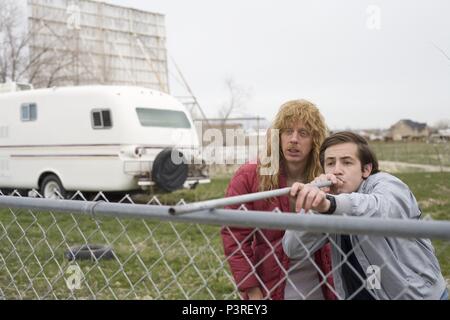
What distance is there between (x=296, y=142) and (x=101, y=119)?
8367 millimetres

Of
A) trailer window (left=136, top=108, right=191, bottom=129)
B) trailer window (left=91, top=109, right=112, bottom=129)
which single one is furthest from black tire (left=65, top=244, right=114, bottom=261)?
trailer window (left=136, top=108, right=191, bottom=129)

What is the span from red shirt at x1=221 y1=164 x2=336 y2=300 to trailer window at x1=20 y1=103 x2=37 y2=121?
959cm

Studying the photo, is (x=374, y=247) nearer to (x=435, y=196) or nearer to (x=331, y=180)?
(x=331, y=180)

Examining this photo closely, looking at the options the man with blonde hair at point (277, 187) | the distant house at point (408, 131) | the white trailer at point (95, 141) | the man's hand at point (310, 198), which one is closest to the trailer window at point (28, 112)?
the white trailer at point (95, 141)

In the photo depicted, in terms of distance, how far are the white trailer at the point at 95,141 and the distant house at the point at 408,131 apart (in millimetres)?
24078

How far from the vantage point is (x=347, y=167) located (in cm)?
201

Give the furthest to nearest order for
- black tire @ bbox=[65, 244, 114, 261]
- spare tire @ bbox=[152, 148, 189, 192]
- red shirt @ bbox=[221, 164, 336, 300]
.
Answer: spare tire @ bbox=[152, 148, 189, 192]
black tire @ bbox=[65, 244, 114, 261]
red shirt @ bbox=[221, 164, 336, 300]

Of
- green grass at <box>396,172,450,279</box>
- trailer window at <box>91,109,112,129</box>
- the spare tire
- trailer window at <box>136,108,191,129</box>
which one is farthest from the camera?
trailer window at <box>136,108,191,129</box>

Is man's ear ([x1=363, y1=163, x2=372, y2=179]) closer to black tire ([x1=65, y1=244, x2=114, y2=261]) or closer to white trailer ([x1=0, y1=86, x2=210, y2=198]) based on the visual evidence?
black tire ([x1=65, y1=244, x2=114, y2=261])

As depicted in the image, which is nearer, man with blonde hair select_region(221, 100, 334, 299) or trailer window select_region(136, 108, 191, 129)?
man with blonde hair select_region(221, 100, 334, 299)

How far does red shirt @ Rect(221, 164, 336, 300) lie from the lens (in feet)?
7.18

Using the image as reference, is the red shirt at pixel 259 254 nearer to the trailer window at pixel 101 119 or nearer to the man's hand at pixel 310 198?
the man's hand at pixel 310 198

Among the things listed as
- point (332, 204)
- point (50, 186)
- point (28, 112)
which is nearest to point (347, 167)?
point (332, 204)

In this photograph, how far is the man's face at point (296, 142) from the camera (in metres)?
2.38
